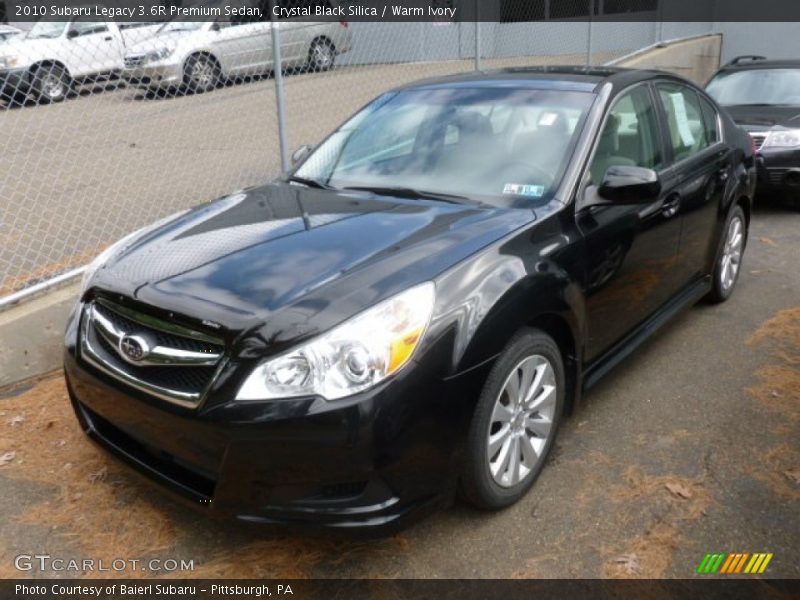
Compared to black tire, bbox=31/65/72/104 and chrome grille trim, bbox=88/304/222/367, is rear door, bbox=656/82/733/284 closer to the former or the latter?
chrome grille trim, bbox=88/304/222/367

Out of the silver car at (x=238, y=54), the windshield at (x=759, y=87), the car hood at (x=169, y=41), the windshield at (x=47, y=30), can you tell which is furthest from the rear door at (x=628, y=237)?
the windshield at (x=47, y=30)

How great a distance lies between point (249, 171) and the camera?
23.5 feet

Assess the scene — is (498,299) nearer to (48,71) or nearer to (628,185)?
(628,185)

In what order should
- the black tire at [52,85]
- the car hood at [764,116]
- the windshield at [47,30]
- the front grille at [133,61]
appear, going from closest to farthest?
1. the front grille at [133,61]
2. the black tire at [52,85]
3. the car hood at [764,116]
4. the windshield at [47,30]

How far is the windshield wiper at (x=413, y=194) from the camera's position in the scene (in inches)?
126

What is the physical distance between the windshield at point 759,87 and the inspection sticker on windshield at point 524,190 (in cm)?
635

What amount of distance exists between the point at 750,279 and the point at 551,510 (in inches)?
140

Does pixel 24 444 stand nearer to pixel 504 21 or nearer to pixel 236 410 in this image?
pixel 236 410

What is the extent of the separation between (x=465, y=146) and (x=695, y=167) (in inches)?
61.9

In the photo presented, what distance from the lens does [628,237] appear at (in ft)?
11.1

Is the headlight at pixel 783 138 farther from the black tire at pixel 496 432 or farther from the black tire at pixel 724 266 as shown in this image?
the black tire at pixel 496 432

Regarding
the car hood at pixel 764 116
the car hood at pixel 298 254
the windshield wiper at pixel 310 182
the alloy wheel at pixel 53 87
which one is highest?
the alloy wheel at pixel 53 87

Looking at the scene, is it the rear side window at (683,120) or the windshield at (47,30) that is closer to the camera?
the rear side window at (683,120)

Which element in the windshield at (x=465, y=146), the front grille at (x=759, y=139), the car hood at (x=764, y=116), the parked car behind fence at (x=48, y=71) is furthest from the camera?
the car hood at (x=764, y=116)
